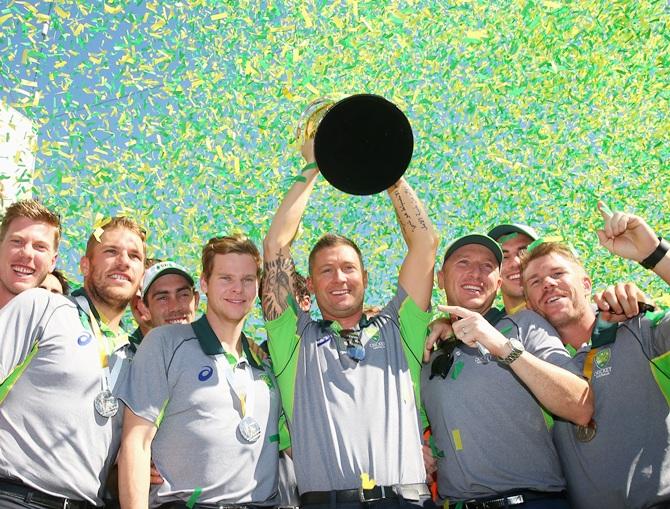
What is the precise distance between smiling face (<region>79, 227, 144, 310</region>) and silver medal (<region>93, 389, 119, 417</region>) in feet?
2.70

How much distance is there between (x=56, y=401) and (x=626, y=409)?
11.8 ft

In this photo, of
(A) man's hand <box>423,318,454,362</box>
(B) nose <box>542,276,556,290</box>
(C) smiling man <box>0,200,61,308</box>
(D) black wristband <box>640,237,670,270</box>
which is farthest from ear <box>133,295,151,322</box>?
(D) black wristband <box>640,237,670,270</box>

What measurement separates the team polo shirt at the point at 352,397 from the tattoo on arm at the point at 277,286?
75mm

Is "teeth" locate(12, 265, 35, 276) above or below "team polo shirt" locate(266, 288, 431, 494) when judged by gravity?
above

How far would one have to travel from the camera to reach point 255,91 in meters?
8.91

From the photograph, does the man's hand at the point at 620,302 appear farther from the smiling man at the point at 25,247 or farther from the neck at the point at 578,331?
the smiling man at the point at 25,247

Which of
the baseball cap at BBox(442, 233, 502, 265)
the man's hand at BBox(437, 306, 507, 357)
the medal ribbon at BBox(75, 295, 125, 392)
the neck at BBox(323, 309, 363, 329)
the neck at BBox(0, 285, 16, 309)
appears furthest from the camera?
the baseball cap at BBox(442, 233, 502, 265)

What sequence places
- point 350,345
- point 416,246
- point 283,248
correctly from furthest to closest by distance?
point 416,246 → point 283,248 → point 350,345

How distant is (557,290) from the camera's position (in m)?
4.85

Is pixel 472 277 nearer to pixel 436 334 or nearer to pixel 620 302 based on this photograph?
pixel 436 334

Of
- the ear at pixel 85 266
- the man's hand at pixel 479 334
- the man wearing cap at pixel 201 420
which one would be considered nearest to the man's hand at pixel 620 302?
the man's hand at pixel 479 334

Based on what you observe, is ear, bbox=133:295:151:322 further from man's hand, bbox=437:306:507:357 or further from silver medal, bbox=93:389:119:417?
man's hand, bbox=437:306:507:357

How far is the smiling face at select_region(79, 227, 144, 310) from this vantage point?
16.2 feet

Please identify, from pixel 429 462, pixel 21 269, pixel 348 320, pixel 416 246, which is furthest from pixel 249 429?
pixel 21 269
